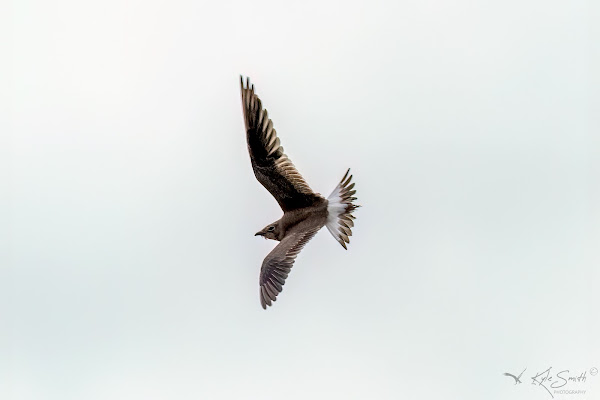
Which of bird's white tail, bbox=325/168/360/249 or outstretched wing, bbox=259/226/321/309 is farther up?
bird's white tail, bbox=325/168/360/249

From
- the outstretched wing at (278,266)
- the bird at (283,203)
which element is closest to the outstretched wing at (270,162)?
the bird at (283,203)

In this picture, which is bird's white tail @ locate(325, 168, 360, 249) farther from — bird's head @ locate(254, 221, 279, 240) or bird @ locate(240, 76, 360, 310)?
bird's head @ locate(254, 221, 279, 240)

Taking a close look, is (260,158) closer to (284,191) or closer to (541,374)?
(284,191)

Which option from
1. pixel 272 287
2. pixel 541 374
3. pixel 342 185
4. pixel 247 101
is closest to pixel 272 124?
pixel 247 101

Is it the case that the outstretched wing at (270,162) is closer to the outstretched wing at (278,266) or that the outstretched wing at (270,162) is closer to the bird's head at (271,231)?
the bird's head at (271,231)

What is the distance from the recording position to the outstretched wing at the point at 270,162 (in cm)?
1864

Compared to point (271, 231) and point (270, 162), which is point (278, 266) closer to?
point (271, 231)

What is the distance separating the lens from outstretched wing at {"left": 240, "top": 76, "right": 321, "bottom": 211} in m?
18.6

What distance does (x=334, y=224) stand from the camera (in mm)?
18188

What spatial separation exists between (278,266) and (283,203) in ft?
5.70

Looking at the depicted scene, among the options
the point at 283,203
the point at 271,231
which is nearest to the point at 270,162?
the point at 283,203

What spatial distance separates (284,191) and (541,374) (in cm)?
791

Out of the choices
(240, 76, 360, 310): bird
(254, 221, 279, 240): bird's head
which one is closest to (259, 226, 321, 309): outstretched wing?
(240, 76, 360, 310): bird

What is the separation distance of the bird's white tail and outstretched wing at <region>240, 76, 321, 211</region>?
1.66 ft
